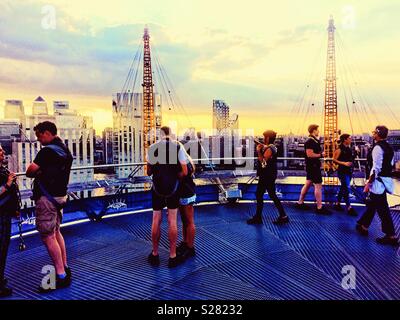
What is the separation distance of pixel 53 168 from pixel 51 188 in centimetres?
17

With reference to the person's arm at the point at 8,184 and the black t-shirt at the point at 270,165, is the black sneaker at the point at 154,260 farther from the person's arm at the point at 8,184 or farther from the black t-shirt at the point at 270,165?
the black t-shirt at the point at 270,165

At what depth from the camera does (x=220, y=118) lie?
7.10 meters

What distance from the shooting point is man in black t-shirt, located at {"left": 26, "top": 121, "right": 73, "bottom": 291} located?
2.76 metres

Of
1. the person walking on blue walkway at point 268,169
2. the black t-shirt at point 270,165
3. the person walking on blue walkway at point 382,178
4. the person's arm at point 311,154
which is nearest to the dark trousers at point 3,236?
the person walking on blue walkway at point 268,169

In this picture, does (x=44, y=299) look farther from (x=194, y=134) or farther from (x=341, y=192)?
(x=341, y=192)

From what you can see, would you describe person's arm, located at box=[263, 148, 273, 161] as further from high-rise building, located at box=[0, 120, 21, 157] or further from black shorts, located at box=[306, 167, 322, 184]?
high-rise building, located at box=[0, 120, 21, 157]

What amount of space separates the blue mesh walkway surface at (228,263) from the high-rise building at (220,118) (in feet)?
8.64

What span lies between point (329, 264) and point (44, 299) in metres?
2.55

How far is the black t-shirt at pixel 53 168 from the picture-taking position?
272 centimetres

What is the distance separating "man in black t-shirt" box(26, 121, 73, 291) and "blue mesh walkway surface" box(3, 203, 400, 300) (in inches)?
13.1

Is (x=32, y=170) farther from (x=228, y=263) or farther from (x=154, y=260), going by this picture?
(x=228, y=263)

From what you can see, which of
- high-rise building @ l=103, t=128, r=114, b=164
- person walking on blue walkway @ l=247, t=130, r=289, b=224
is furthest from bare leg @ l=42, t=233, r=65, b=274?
high-rise building @ l=103, t=128, r=114, b=164

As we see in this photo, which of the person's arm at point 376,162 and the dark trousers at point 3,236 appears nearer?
the dark trousers at point 3,236
